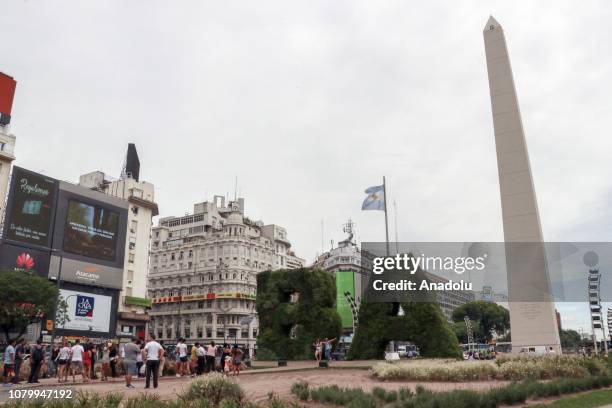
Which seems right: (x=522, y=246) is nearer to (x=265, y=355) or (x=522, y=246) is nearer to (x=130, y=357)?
(x=265, y=355)

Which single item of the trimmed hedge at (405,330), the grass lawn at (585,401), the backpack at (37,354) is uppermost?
the trimmed hedge at (405,330)

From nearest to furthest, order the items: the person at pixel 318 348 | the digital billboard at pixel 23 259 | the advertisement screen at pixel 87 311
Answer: the person at pixel 318 348, the digital billboard at pixel 23 259, the advertisement screen at pixel 87 311

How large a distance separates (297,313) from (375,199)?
9624 mm

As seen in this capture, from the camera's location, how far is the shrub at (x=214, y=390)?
39.2ft

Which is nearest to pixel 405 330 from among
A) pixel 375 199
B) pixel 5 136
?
pixel 375 199

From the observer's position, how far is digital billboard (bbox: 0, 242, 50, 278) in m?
52.2

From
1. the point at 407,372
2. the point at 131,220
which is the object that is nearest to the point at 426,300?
the point at 407,372

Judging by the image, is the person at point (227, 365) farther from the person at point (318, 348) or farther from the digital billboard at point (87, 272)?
the digital billboard at point (87, 272)

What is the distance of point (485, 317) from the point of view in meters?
105

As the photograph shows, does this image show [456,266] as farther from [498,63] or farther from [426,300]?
[498,63]

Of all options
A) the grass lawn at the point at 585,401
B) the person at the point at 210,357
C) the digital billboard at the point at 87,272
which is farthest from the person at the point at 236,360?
the digital billboard at the point at 87,272

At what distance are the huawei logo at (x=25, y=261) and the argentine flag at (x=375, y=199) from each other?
37.3 metres

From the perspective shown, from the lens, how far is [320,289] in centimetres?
3653

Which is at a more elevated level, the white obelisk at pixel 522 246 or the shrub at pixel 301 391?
the white obelisk at pixel 522 246
